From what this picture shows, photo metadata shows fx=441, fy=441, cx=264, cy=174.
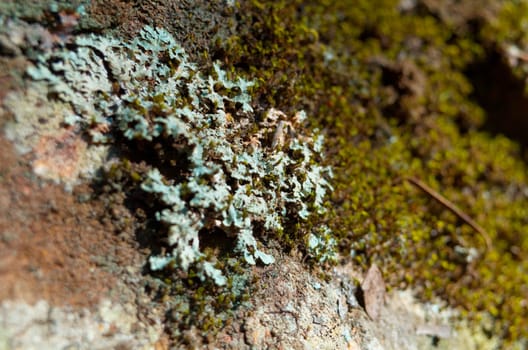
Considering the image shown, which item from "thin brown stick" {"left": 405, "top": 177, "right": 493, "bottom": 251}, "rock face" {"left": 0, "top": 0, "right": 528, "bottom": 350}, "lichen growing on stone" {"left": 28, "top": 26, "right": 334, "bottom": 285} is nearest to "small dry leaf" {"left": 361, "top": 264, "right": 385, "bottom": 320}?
"rock face" {"left": 0, "top": 0, "right": 528, "bottom": 350}

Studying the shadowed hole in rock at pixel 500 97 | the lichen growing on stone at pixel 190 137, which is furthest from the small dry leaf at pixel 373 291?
the shadowed hole in rock at pixel 500 97

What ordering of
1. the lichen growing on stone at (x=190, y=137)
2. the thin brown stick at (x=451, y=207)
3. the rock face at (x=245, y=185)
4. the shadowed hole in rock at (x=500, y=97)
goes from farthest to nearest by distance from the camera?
the shadowed hole in rock at (x=500, y=97), the thin brown stick at (x=451, y=207), the lichen growing on stone at (x=190, y=137), the rock face at (x=245, y=185)

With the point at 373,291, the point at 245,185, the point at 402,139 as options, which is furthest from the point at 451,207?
the point at 245,185

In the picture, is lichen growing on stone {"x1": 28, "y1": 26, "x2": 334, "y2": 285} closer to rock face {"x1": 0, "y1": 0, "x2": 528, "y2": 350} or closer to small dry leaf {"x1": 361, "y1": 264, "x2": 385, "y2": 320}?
rock face {"x1": 0, "y1": 0, "x2": 528, "y2": 350}

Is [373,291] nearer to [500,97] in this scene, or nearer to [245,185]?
[245,185]

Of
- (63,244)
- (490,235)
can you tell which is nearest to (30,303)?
(63,244)

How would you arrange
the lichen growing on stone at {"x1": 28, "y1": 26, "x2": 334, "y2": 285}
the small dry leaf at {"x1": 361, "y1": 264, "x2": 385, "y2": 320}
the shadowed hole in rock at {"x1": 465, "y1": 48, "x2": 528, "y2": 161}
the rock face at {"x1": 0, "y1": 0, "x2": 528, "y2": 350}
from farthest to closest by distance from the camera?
the shadowed hole in rock at {"x1": 465, "y1": 48, "x2": 528, "y2": 161}
the small dry leaf at {"x1": 361, "y1": 264, "x2": 385, "y2": 320}
the lichen growing on stone at {"x1": 28, "y1": 26, "x2": 334, "y2": 285}
the rock face at {"x1": 0, "y1": 0, "x2": 528, "y2": 350}

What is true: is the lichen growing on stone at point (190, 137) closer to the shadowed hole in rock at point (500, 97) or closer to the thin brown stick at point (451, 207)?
the thin brown stick at point (451, 207)
